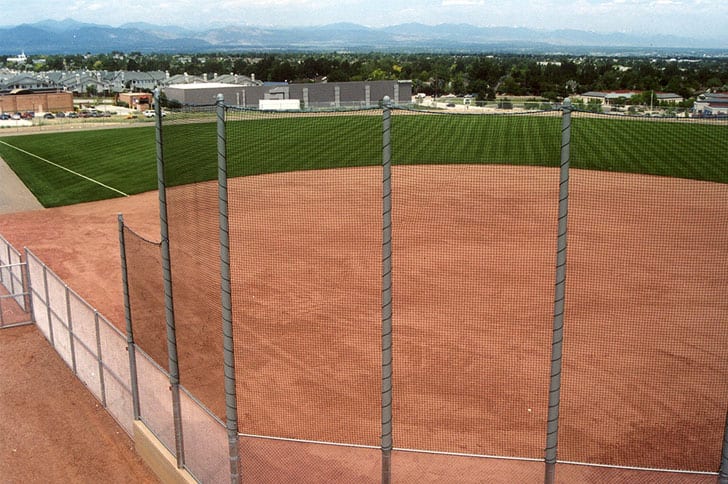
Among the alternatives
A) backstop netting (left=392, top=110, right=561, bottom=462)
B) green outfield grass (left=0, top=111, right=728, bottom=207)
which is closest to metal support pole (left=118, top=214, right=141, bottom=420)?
backstop netting (left=392, top=110, right=561, bottom=462)

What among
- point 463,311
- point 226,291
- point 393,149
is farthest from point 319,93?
point 226,291

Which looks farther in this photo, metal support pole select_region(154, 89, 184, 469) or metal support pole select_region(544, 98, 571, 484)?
metal support pole select_region(154, 89, 184, 469)

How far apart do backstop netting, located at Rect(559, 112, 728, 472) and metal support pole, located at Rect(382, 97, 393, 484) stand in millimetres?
3609

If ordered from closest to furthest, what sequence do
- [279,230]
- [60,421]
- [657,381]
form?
1. [60,421]
2. [657,381]
3. [279,230]

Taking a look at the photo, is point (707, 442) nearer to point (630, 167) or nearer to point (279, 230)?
point (279, 230)

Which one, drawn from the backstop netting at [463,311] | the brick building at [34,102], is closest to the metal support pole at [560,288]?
the backstop netting at [463,311]

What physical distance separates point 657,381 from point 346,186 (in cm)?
1745

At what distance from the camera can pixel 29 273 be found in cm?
1299

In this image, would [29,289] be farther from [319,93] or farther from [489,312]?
[319,93]

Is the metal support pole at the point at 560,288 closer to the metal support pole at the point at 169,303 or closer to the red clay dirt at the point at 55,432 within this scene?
the metal support pole at the point at 169,303

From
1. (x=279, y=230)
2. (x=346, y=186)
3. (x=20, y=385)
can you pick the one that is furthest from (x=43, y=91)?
(x=20, y=385)

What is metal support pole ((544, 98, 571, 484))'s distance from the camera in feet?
16.1

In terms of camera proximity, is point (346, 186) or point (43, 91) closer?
point (346, 186)

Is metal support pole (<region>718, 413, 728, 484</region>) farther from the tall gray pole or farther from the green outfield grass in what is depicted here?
the green outfield grass
